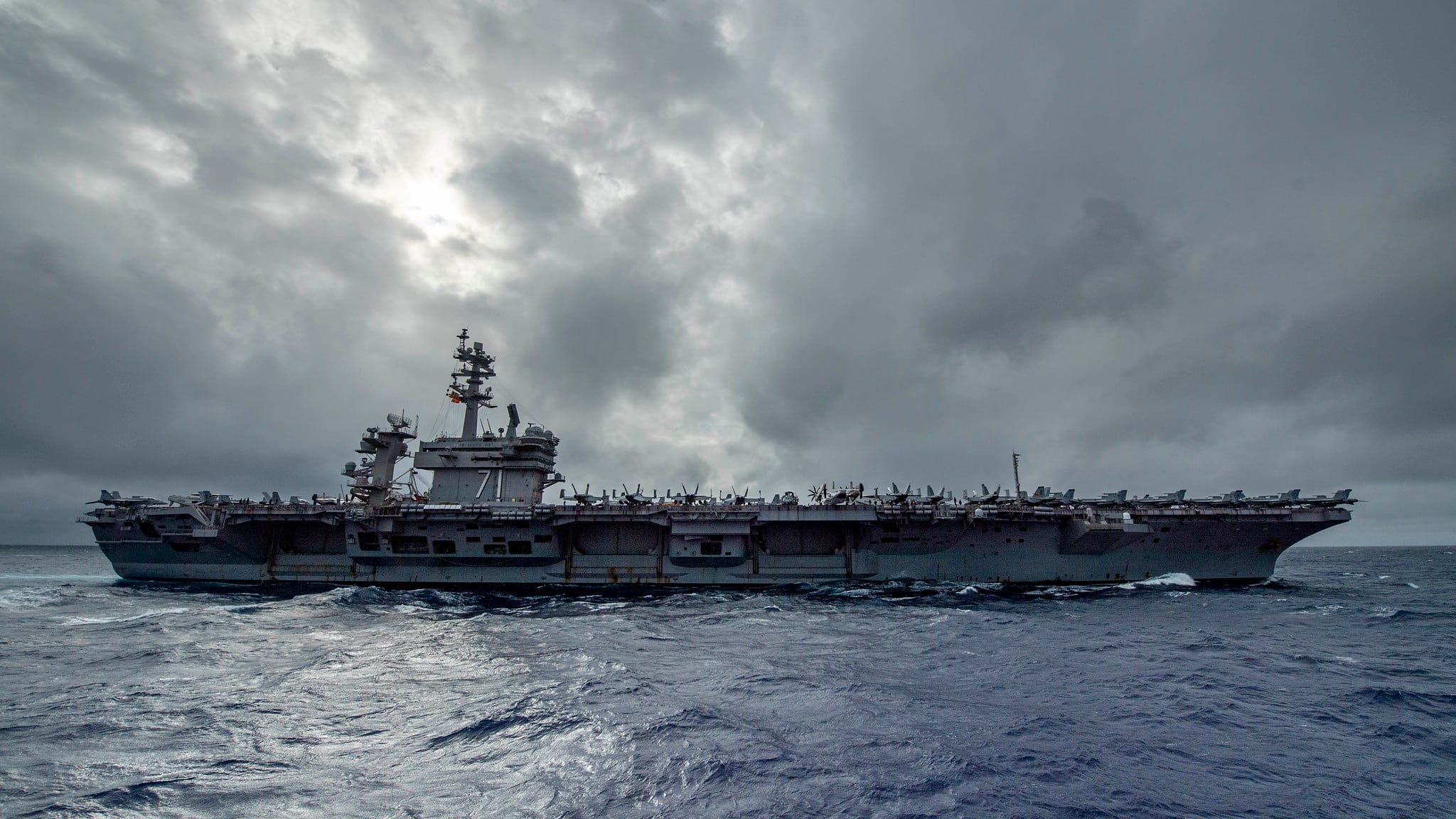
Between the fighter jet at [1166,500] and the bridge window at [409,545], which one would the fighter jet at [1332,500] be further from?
the bridge window at [409,545]

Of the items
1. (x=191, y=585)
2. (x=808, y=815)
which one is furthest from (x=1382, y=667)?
(x=191, y=585)

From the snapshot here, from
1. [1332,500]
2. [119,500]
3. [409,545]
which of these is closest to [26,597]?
[119,500]

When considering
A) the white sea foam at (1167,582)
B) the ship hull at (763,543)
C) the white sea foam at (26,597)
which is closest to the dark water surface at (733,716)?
the ship hull at (763,543)

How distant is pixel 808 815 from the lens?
5.52 m

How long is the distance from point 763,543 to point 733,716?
16123mm

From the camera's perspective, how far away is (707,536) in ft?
77.9

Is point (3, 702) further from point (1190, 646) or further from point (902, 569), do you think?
point (902, 569)

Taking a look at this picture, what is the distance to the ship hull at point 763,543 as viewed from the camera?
22.7 meters

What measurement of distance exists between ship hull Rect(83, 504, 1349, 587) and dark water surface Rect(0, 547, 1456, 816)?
5.77m

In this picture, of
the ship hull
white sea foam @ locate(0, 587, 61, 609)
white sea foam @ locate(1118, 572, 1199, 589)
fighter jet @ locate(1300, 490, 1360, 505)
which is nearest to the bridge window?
the ship hull

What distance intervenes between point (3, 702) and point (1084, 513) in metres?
27.7

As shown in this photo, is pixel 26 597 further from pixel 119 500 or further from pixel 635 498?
pixel 635 498

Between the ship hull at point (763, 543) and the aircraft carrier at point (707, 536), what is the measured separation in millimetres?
61

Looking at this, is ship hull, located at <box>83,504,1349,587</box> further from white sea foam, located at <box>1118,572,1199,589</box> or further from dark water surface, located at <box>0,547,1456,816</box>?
dark water surface, located at <box>0,547,1456,816</box>
